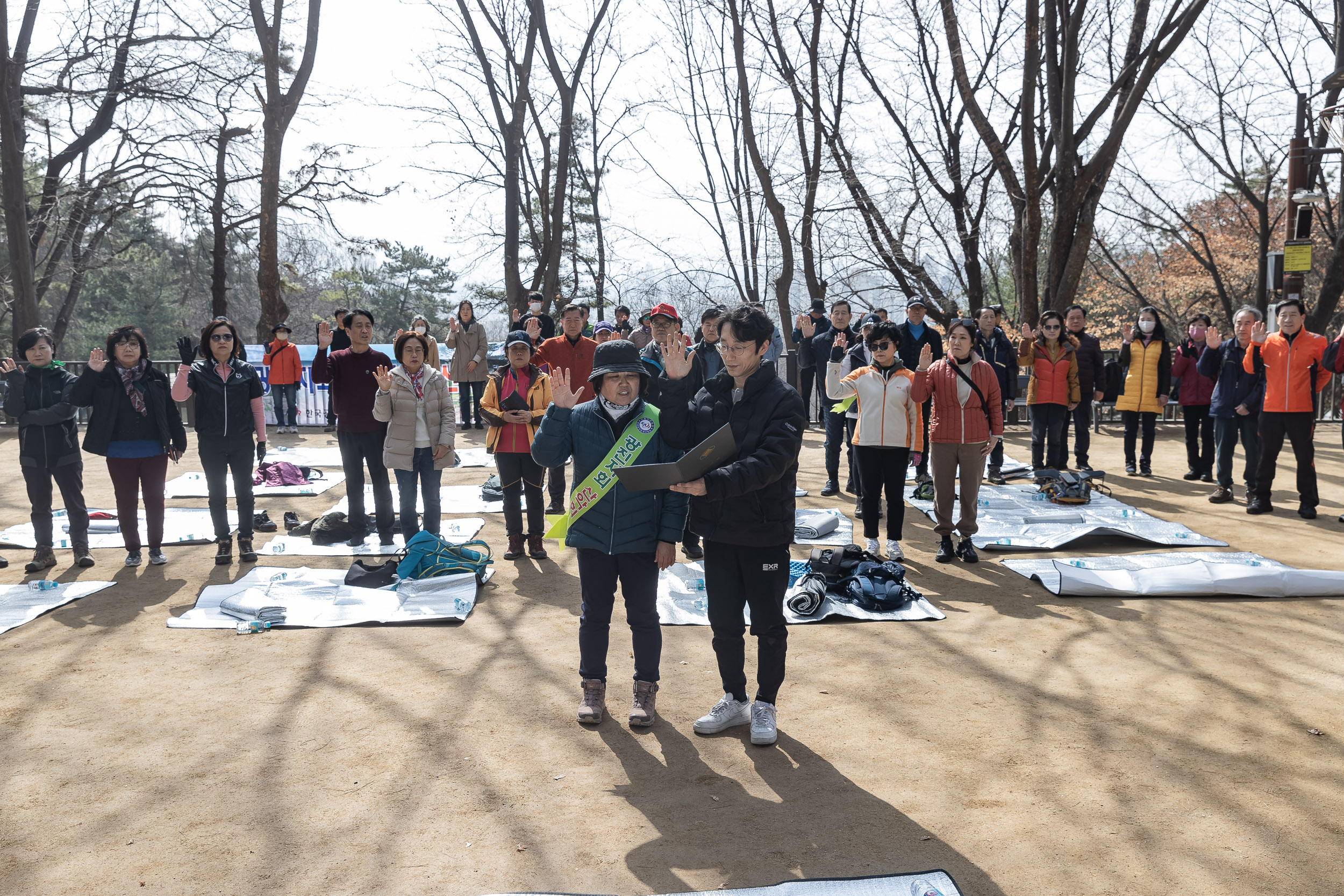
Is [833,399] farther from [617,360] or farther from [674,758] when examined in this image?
[674,758]

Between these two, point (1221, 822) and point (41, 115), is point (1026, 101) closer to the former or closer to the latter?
point (1221, 822)

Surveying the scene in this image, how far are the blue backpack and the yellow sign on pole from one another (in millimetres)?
12470

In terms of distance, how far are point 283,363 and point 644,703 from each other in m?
11.9

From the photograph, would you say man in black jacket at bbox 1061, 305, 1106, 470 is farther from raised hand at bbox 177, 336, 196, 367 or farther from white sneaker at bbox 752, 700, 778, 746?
raised hand at bbox 177, 336, 196, 367

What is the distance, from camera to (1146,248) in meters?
36.3

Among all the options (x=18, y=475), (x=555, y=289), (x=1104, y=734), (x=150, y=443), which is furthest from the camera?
(x=555, y=289)

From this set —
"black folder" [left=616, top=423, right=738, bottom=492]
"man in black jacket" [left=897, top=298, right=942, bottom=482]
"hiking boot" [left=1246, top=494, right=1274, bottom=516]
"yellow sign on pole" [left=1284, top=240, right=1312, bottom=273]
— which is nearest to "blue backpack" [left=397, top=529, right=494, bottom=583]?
"black folder" [left=616, top=423, right=738, bottom=492]

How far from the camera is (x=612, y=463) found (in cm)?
378

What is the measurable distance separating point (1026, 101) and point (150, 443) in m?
12.1

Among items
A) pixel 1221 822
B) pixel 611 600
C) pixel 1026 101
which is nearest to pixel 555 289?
pixel 1026 101

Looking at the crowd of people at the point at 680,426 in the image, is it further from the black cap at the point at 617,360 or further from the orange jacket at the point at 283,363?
the orange jacket at the point at 283,363

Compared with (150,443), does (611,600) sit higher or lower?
lower

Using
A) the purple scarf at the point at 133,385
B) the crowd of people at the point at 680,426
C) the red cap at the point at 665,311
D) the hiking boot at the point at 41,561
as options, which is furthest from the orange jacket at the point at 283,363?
the red cap at the point at 665,311

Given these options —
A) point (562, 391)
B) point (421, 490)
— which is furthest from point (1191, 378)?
point (562, 391)
